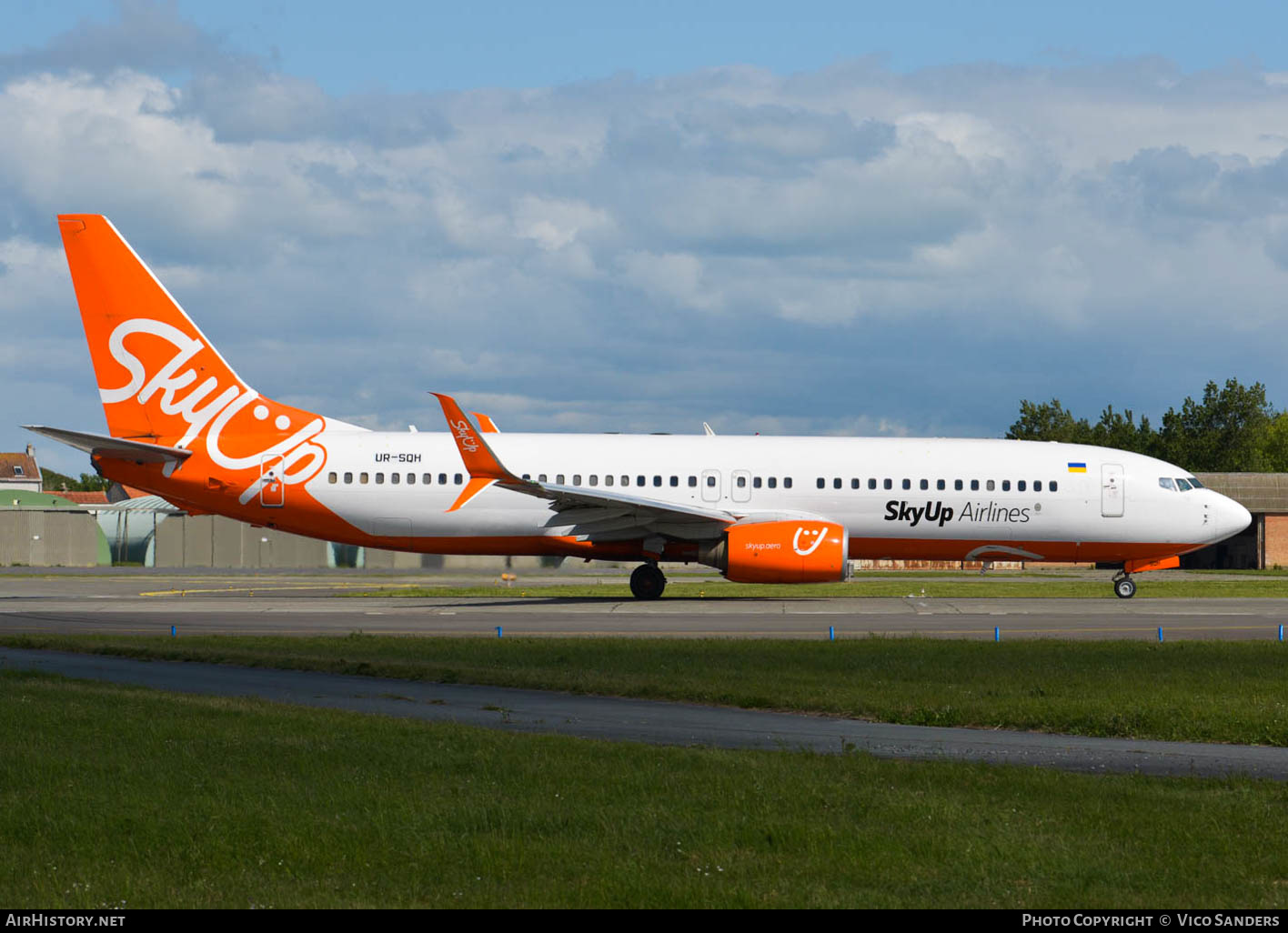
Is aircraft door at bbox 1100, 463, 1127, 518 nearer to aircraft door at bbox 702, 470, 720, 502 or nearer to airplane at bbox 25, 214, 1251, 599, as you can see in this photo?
airplane at bbox 25, 214, 1251, 599

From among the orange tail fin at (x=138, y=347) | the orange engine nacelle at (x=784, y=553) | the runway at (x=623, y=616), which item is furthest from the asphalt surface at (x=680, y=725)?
the orange tail fin at (x=138, y=347)

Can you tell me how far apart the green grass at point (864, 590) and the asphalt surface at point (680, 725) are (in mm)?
17629

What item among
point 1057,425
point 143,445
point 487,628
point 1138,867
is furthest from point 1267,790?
point 1057,425

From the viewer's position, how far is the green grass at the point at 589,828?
277 inches

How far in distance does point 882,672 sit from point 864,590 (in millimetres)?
21474

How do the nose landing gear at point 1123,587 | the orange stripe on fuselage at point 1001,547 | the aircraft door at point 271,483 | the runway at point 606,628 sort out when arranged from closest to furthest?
the runway at point 606,628 → the aircraft door at point 271,483 → the orange stripe on fuselage at point 1001,547 → the nose landing gear at point 1123,587

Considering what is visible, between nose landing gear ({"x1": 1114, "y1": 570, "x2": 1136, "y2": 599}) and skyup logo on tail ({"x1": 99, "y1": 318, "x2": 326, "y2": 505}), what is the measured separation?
20.8 meters

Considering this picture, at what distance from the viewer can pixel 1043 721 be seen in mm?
13406

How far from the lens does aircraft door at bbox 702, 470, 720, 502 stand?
32719mm

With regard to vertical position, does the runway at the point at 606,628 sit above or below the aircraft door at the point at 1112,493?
below

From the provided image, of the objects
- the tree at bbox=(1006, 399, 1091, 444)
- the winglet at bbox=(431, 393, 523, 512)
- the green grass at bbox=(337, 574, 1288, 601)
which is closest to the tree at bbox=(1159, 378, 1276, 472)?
the tree at bbox=(1006, 399, 1091, 444)

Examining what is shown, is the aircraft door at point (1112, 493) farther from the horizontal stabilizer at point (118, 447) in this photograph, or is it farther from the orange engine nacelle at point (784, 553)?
the horizontal stabilizer at point (118, 447)

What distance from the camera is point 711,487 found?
32.8 m

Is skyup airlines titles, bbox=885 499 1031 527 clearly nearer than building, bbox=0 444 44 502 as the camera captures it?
Yes
